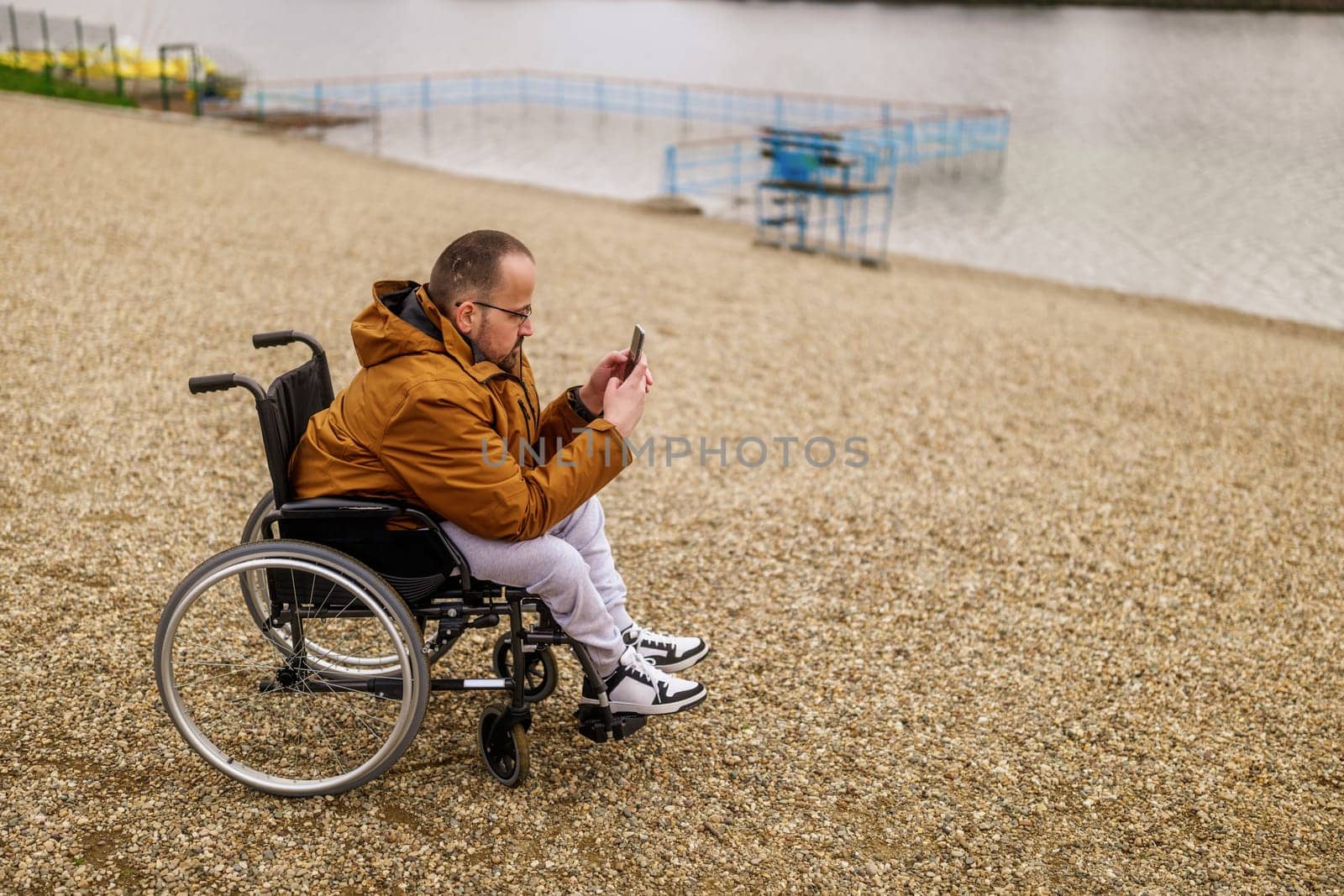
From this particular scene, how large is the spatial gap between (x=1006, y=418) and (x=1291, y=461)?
1.60 metres

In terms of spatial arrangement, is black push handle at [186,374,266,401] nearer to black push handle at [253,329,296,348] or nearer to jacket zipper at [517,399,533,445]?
black push handle at [253,329,296,348]

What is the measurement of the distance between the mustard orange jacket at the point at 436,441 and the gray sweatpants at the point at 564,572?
50 mm

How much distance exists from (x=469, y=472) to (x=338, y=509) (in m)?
0.36

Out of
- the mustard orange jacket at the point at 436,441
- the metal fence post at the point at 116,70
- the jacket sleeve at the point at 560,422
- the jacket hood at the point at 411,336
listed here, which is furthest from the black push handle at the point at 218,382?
the metal fence post at the point at 116,70

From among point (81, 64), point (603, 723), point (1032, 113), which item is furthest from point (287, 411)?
point (1032, 113)

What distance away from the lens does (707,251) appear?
1167cm

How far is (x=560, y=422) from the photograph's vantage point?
320cm

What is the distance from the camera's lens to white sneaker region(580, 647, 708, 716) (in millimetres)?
3064

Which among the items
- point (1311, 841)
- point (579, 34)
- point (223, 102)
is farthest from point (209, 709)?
point (579, 34)

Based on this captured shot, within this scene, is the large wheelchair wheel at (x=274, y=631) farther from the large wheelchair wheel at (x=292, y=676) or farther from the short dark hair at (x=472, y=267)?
the short dark hair at (x=472, y=267)

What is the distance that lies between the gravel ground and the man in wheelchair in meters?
0.73

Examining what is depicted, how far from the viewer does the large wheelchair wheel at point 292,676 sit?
269 cm

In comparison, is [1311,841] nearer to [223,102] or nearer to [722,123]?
[223,102]

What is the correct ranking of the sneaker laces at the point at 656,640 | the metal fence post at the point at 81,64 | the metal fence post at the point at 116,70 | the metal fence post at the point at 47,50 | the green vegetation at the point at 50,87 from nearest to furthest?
the sneaker laces at the point at 656,640 < the green vegetation at the point at 50,87 < the metal fence post at the point at 47,50 < the metal fence post at the point at 116,70 < the metal fence post at the point at 81,64
